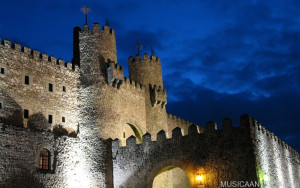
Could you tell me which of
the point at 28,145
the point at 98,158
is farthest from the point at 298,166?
the point at 28,145

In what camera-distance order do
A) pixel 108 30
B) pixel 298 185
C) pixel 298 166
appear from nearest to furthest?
pixel 108 30 → pixel 298 185 → pixel 298 166

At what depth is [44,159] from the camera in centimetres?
2123

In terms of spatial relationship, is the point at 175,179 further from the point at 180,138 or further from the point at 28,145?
Answer: the point at 28,145

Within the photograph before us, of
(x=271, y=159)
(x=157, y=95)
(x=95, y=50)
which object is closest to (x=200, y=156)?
(x=271, y=159)

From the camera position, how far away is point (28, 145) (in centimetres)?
2022

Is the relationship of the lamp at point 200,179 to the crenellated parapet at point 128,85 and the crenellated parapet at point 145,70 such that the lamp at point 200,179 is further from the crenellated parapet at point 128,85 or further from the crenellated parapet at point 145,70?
the crenellated parapet at point 145,70

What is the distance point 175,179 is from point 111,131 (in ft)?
25.3

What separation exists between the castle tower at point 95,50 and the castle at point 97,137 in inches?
2.7

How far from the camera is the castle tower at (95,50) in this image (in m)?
25.2

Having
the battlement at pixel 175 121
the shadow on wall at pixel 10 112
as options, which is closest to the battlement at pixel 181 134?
the shadow on wall at pixel 10 112

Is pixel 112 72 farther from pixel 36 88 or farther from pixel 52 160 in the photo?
pixel 52 160

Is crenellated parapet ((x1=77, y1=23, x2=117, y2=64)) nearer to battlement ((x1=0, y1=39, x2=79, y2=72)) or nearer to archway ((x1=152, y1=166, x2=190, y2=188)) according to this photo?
battlement ((x1=0, y1=39, x2=79, y2=72))

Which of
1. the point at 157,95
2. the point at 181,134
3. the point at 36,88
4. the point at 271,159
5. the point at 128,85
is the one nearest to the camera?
the point at 181,134

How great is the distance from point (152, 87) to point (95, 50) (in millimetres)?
6931
